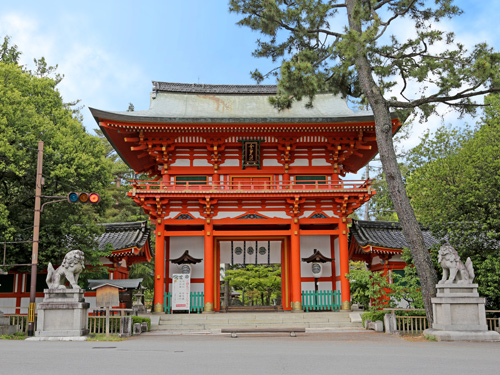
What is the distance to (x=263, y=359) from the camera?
28.0 ft

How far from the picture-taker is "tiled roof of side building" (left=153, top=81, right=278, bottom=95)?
947 inches

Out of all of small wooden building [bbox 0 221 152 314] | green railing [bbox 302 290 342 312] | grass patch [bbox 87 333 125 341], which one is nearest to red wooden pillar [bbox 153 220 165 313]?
small wooden building [bbox 0 221 152 314]

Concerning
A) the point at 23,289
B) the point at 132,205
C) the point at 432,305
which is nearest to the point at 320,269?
the point at 432,305

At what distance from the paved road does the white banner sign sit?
731 centimetres

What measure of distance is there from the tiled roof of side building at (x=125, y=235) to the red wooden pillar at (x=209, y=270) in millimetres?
3387

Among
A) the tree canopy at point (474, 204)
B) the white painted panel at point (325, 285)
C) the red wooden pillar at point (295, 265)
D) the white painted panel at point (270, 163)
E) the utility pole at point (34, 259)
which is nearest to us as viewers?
the utility pole at point (34, 259)

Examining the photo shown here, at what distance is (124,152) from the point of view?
2258 centimetres

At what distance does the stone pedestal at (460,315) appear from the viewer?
39.8ft

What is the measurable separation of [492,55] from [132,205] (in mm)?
28324

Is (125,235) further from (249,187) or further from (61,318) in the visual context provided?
(61,318)

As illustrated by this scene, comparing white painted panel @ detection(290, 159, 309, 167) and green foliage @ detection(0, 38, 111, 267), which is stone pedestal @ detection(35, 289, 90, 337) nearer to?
green foliage @ detection(0, 38, 111, 267)

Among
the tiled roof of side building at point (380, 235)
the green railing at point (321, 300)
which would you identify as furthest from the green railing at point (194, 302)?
the tiled roof of side building at point (380, 235)

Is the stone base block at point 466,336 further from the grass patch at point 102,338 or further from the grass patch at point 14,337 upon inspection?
the grass patch at point 14,337

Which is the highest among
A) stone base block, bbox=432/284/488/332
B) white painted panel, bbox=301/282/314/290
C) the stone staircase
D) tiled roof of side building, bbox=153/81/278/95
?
tiled roof of side building, bbox=153/81/278/95
